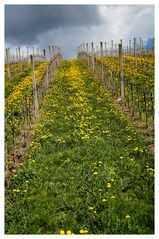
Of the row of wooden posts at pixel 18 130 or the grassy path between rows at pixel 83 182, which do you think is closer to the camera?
the grassy path between rows at pixel 83 182

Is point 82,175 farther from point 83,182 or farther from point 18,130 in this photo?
point 18,130

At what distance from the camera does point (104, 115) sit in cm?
1586

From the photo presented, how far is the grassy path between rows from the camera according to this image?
651cm

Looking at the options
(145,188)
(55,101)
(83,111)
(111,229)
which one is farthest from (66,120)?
(111,229)

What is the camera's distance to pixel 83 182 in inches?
325

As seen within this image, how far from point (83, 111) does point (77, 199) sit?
9294 mm

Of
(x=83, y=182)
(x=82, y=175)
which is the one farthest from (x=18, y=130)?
(x=83, y=182)

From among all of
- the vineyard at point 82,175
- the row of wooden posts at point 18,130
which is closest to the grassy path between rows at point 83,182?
the vineyard at point 82,175

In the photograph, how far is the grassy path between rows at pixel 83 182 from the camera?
651 centimetres

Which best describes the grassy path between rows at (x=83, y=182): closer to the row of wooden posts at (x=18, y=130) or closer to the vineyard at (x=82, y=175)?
the vineyard at (x=82, y=175)

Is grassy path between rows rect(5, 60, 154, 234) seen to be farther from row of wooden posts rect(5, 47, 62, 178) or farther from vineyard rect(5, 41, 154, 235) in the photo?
row of wooden posts rect(5, 47, 62, 178)

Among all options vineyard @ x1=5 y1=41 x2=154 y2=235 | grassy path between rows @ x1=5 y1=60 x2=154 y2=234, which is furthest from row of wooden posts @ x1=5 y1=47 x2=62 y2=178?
grassy path between rows @ x1=5 y1=60 x2=154 y2=234

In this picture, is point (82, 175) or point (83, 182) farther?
point (82, 175)

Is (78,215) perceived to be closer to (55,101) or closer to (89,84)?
(55,101)
